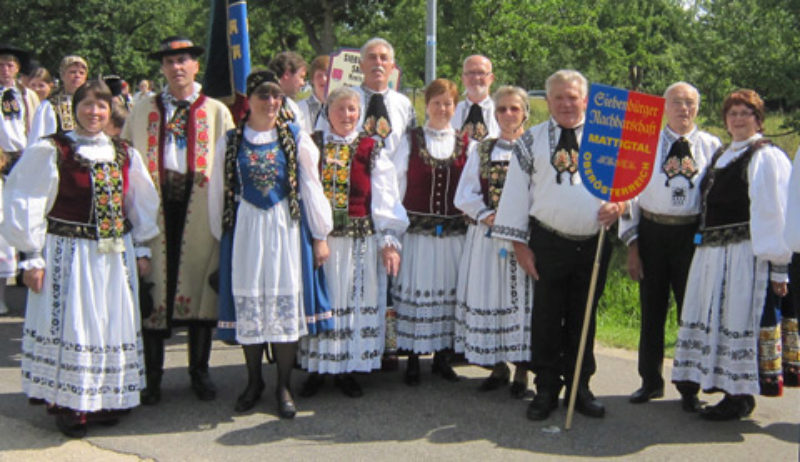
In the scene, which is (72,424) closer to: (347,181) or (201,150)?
(201,150)

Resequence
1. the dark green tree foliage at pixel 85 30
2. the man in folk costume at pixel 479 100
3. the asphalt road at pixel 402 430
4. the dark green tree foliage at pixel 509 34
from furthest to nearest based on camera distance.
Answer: the dark green tree foliage at pixel 85 30 → the dark green tree foliage at pixel 509 34 → the man in folk costume at pixel 479 100 → the asphalt road at pixel 402 430

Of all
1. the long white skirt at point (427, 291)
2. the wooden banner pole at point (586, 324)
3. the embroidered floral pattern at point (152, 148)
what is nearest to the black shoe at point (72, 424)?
the embroidered floral pattern at point (152, 148)

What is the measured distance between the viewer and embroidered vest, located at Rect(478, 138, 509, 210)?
548cm

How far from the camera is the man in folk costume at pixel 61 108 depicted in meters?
7.75

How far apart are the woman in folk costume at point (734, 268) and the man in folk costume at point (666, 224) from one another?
0.13 meters

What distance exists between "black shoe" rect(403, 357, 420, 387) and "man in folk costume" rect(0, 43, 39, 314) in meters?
4.20

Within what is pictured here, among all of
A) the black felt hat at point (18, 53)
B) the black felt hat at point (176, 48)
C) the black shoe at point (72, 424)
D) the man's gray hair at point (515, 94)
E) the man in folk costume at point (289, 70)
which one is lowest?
the black shoe at point (72, 424)

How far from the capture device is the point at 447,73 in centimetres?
1834

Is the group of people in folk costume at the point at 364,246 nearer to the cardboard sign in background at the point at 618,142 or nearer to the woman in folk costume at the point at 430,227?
the woman in folk costume at the point at 430,227

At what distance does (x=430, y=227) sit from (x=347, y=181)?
28.6 inches

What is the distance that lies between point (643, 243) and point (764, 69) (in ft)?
28.6

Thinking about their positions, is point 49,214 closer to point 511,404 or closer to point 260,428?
point 260,428

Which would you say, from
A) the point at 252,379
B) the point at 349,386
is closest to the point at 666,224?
the point at 349,386

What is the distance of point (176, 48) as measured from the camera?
17.4ft
